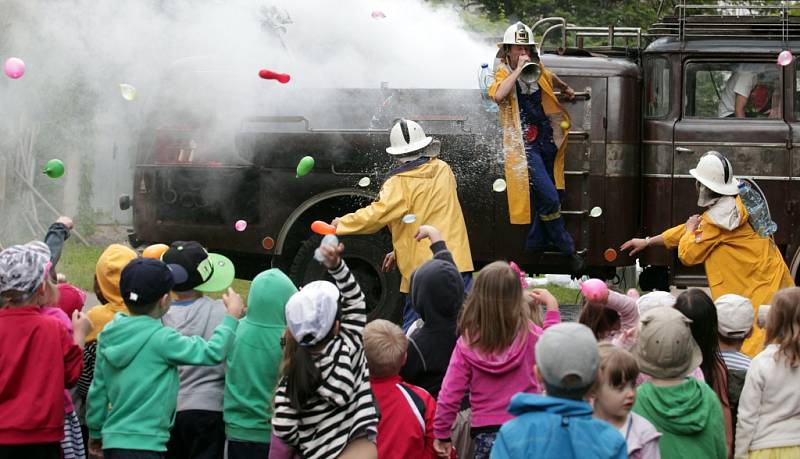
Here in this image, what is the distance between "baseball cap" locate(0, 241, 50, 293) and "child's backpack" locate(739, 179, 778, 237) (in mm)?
4348

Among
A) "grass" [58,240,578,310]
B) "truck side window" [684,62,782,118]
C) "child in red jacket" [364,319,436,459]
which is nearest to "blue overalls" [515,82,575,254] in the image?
"truck side window" [684,62,782,118]

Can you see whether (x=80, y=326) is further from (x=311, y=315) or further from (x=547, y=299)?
(x=547, y=299)

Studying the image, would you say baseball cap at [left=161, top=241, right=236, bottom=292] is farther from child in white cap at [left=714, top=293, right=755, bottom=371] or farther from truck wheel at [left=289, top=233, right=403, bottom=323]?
truck wheel at [left=289, top=233, right=403, bottom=323]

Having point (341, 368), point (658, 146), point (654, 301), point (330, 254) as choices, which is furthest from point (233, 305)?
point (658, 146)

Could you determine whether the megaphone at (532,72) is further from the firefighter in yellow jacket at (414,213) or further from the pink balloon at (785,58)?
the pink balloon at (785,58)

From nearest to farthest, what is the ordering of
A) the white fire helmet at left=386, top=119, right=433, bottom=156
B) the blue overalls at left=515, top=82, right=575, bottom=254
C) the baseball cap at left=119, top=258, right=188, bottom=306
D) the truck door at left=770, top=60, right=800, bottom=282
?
the baseball cap at left=119, top=258, right=188, bottom=306 → the white fire helmet at left=386, top=119, right=433, bottom=156 → the blue overalls at left=515, top=82, right=575, bottom=254 → the truck door at left=770, top=60, right=800, bottom=282

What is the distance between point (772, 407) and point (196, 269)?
2645 millimetres

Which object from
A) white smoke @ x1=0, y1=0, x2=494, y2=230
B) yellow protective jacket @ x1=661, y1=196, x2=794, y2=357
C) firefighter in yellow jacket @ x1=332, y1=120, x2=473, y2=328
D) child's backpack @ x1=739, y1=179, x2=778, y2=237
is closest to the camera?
yellow protective jacket @ x1=661, y1=196, x2=794, y2=357

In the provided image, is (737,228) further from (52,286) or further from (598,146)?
(52,286)

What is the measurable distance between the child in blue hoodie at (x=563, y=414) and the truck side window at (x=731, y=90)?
625cm

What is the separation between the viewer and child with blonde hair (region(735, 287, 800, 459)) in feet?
16.0

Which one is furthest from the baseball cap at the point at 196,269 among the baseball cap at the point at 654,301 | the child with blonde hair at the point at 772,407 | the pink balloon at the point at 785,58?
the pink balloon at the point at 785,58

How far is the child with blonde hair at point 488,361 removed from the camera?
488 centimetres

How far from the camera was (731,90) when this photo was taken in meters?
9.67
